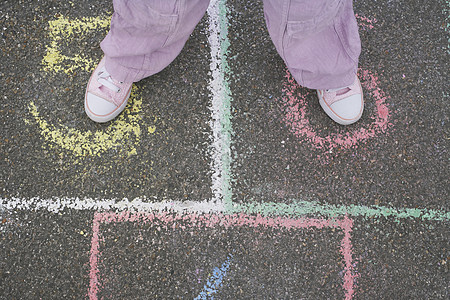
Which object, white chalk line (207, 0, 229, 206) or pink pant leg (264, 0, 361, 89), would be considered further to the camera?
white chalk line (207, 0, 229, 206)

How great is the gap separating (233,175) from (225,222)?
274 millimetres

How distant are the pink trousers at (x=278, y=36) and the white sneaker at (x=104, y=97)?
0.43ft

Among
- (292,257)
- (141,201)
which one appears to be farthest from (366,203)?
(141,201)

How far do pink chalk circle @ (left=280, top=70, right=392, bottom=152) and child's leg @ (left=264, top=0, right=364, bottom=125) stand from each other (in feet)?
0.32

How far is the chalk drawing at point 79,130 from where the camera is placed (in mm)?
1846

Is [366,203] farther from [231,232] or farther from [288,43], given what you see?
[288,43]

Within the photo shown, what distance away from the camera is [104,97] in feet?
5.90

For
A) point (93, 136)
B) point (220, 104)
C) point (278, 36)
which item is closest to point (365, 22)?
point (278, 36)

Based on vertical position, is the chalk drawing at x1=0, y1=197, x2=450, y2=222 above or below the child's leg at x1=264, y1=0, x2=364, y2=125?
below

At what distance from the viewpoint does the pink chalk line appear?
1782mm

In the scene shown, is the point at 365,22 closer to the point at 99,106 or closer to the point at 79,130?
the point at 99,106

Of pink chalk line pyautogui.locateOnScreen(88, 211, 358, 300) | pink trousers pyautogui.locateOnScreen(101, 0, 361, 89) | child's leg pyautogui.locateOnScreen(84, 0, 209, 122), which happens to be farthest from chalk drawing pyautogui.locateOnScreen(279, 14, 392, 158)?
child's leg pyautogui.locateOnScreen(84, 0, 209, 122)

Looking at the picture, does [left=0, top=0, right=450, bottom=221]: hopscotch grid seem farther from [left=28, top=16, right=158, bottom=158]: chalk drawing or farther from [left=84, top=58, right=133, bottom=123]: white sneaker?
[left=84, top=58, right=133, bottom=123]: white sneaker

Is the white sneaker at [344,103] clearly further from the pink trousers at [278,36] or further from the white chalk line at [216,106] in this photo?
the white chalk line at [216,106]
